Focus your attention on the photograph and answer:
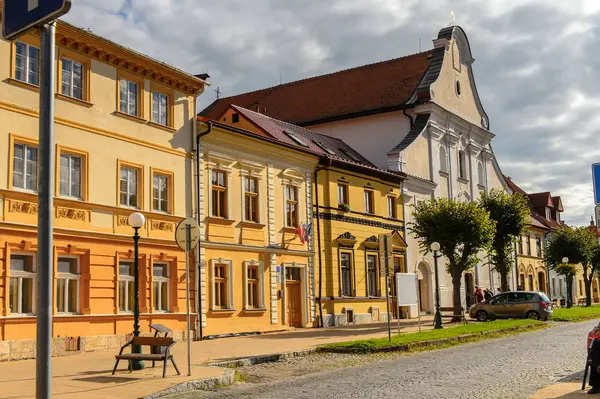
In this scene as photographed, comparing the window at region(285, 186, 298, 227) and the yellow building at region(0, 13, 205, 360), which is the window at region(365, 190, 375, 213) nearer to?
the window at region(285, 186, 298, 227)

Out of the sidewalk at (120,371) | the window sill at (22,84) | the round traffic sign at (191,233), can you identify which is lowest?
the sidewalk at (120,371)

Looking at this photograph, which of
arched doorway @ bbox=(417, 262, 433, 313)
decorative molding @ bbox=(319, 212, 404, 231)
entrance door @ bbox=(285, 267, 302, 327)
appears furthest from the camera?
arched doorway @ bbox=(417, 262, 433, 313)

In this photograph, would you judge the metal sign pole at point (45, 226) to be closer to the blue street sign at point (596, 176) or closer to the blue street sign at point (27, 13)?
the blue street sign at point (27, 13)

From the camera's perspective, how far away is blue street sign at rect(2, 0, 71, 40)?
13.9 feet

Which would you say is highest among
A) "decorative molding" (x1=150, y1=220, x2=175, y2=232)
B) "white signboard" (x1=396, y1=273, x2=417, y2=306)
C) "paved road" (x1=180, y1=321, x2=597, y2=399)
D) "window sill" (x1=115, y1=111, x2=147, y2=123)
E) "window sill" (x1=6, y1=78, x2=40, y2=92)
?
"window sill" (x1=6, y1=78, x2=40, y2=92)

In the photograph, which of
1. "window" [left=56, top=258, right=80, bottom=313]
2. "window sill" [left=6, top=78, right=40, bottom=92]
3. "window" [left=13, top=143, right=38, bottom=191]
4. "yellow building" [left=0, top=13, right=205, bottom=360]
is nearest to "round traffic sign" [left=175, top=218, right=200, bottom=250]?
"yellow building" [left=0, top=13, right=205, bottom=360]

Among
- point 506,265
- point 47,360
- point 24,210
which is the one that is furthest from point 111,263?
point 506,265

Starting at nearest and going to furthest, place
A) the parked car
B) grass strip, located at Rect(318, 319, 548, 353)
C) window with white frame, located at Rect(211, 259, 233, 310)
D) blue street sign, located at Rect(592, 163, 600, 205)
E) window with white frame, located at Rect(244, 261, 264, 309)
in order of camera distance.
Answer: blue street sign, located at Rect(592, 163, 600, 205) → grass strip, located at Rect(318, 319, 548, 353) → window with white frame, located at Rect(211, 259, 233, 310) → window with white frame, located at Rect(244, 261, 264, 309) → the parked car

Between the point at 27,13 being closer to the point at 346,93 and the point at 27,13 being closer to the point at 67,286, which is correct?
the point at 67,286

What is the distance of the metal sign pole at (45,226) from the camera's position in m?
4.29

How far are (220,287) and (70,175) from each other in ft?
24.5

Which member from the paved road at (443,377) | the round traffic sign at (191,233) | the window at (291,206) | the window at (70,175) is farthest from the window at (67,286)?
the window at (291,206)

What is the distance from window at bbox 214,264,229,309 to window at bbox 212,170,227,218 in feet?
6.18

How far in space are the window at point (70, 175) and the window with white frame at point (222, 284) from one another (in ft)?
20.2
